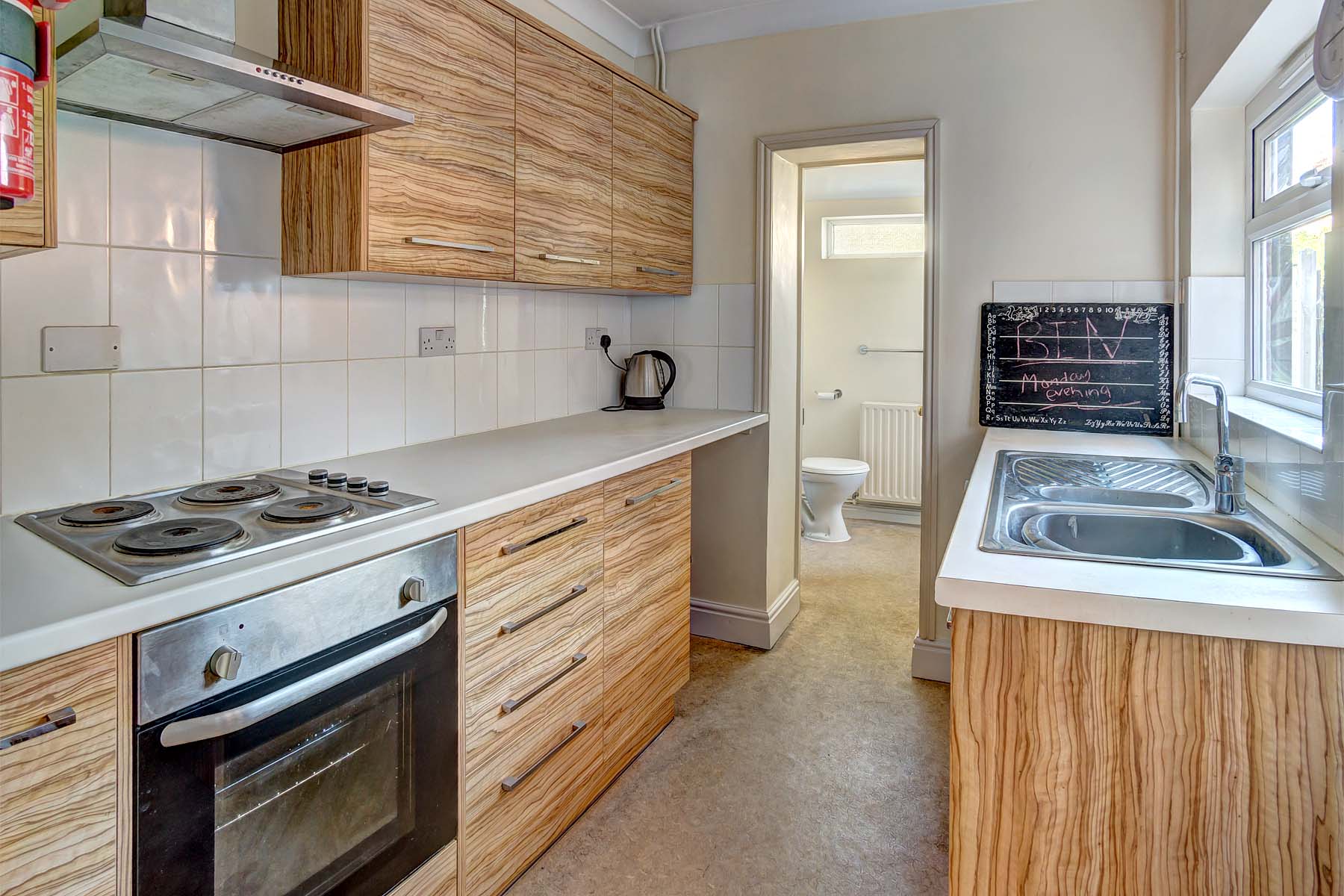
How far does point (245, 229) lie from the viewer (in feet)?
5.72

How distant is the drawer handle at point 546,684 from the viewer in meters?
1.73

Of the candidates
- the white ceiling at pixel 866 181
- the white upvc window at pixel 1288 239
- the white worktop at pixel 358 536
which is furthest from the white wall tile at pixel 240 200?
the white ceiling at pixel 866 181

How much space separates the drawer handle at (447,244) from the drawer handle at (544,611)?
0.86m

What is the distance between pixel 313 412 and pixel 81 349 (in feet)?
1.70

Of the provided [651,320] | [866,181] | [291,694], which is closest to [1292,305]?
[651,320]

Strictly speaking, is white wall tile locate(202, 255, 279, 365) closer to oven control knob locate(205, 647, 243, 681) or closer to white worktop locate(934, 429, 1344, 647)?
oven control knob locate(205, 647, 243, 681)

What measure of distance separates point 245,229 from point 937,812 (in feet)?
7.24

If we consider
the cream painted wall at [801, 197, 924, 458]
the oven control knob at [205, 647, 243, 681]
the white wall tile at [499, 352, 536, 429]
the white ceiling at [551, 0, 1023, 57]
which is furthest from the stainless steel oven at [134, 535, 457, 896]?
the cream painted wall at [801, 197, 924, 458]

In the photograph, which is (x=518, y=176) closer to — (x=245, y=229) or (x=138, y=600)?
(x=245, y=229)

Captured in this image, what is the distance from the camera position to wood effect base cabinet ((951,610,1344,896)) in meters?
1.04

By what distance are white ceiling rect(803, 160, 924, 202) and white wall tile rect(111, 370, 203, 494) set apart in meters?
3.48

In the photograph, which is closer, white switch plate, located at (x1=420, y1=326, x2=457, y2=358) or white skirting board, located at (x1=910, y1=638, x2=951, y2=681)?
white switch plate, located at (x1=420, y1=326, x2=457, y2=358)

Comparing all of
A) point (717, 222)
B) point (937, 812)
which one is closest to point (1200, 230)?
point (717, 222)

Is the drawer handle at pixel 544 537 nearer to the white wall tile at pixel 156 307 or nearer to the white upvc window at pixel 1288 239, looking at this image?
the white wall tile at pixel 156 307
